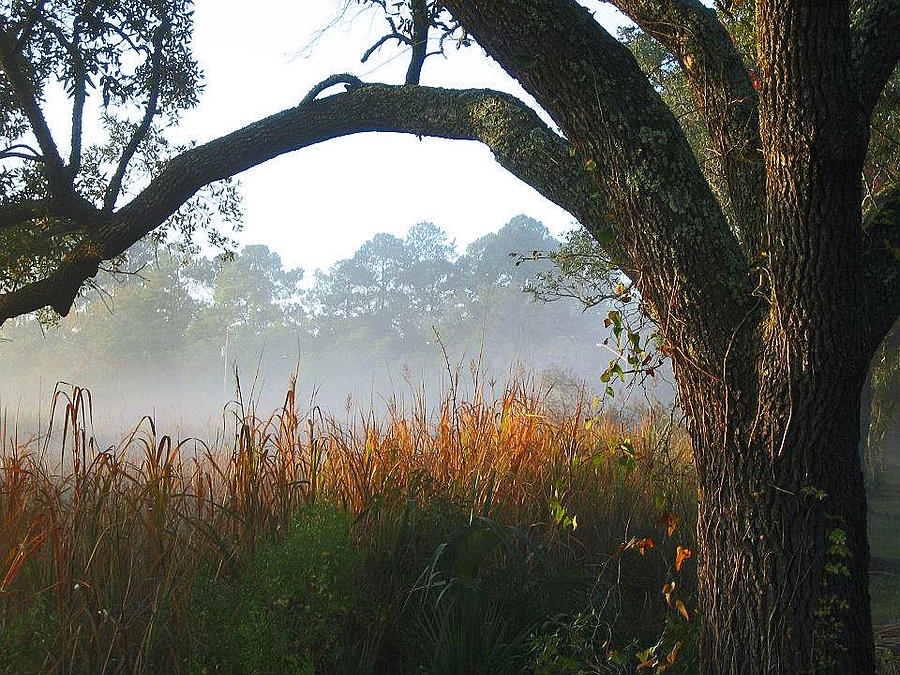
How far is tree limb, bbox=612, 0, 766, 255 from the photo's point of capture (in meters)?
2.67

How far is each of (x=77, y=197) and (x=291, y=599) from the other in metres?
3.77

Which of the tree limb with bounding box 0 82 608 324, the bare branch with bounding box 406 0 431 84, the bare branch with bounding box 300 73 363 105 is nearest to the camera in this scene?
the tree limb with bounding box 0 82 608 324

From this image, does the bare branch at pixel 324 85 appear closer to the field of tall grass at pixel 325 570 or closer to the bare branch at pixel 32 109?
the field of tall grass at pixel 325 570

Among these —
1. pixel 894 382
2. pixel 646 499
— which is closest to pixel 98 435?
pixel 646 499

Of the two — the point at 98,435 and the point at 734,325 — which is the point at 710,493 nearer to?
the point at 734,325

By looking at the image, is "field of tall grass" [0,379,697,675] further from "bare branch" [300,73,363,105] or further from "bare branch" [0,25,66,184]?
"bare branch" [0,25,66,184]

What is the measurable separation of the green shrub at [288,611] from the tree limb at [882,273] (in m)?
1.91

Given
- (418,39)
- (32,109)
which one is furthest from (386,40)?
(32,109)

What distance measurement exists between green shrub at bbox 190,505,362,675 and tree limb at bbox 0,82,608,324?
154cm

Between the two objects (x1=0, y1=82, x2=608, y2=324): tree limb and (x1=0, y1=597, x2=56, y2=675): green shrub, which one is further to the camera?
(x1=0, y1=82, x2=608, y2=324): tree limb

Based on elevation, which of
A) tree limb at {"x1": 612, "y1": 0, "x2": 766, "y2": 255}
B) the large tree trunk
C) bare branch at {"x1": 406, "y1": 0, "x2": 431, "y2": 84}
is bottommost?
the large tree trunk

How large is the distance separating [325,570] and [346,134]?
239cm

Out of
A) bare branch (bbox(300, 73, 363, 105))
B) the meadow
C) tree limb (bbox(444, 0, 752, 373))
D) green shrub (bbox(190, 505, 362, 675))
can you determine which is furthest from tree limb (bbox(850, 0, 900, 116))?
bare branch (bbox(300, 73, 363, 105))

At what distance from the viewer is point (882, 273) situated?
243 centimetres
